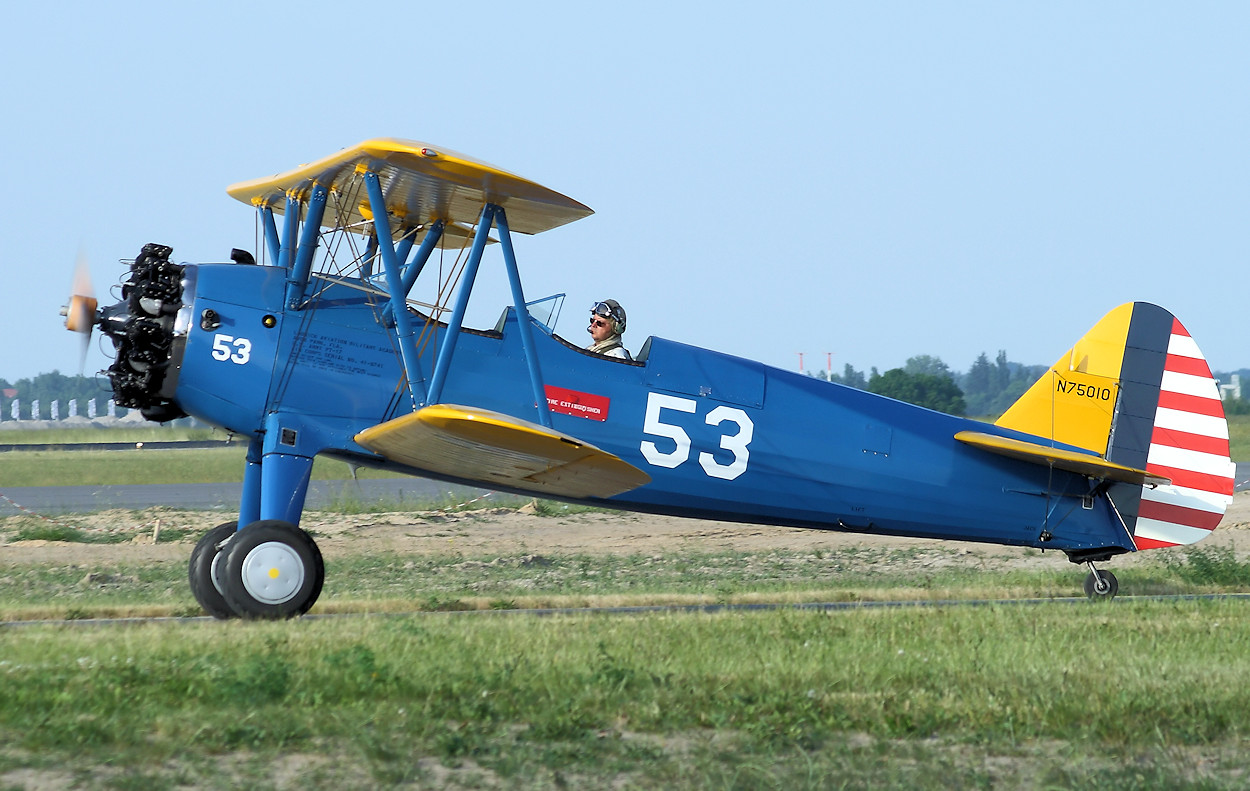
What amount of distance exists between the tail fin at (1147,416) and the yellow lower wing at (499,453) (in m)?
4.09

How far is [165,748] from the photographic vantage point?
408 centimetres

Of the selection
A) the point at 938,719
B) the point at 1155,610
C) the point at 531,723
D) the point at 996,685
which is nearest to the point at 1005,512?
the point at 1155,610

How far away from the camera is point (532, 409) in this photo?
28.4 ft

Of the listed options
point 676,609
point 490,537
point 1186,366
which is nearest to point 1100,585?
point 1186,366

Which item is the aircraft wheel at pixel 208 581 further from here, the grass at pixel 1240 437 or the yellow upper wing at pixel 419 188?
the grass at pixel 1240 437

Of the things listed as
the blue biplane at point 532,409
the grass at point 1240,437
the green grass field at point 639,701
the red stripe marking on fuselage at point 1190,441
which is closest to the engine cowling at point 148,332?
the blue biplane at point 532,409

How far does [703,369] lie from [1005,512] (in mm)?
2781

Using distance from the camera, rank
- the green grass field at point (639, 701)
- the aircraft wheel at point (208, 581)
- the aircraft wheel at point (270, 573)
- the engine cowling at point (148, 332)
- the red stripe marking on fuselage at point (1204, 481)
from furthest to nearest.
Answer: the red stripe marking on fuselage at point (1204, 481) → the aircraft wheel at point (208, 581) → the engine cowling at point (148, 332) → the aircraft wheel at point (270, 573) → the green grass field at point (639, 701)

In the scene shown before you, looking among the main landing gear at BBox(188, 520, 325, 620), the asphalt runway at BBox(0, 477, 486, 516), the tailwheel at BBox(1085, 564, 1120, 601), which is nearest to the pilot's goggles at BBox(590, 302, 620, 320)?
the main landing gear at BBox(188, 520, 325, 620)

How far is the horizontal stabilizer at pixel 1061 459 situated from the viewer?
31.1 ft

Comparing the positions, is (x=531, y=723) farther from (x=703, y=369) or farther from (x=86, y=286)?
(x=86, y=286)

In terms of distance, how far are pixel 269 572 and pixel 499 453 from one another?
162cm

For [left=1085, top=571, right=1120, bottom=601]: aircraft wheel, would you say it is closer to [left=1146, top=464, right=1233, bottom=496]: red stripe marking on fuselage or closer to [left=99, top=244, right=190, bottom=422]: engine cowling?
[left=1146, top=464, right=1233, bottom=496]: red stripe marking on fuselage

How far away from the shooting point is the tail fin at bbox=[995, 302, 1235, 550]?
10.0 meters
